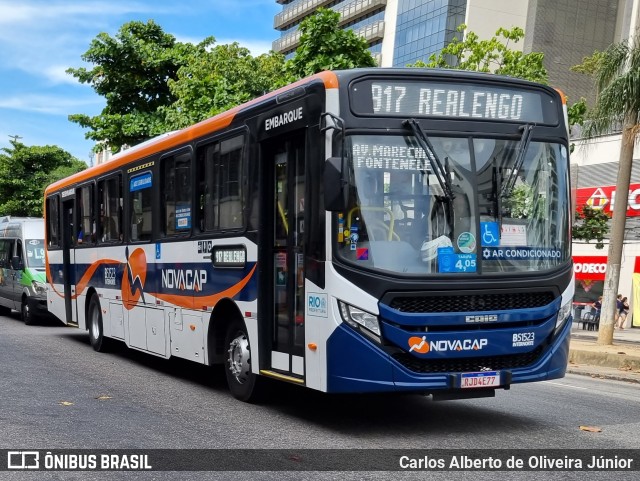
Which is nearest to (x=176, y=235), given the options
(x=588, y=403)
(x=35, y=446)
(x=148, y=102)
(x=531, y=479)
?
(x=35, y=446)

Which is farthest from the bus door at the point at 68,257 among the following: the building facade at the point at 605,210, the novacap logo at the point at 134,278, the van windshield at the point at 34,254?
the building facade at the point at 605,210

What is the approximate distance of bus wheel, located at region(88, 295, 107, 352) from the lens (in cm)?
1535

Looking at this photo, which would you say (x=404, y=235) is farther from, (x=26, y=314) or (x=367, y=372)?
(x=26, y=314)

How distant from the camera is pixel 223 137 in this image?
1028cm

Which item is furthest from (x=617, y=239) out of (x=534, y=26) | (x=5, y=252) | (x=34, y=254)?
(x=534, y=26)

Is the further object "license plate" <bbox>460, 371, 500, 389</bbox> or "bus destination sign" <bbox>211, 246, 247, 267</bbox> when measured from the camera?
"bus destination sign" <bbox>211, 246, 247, 267</bbox>

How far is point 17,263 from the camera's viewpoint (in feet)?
77.3

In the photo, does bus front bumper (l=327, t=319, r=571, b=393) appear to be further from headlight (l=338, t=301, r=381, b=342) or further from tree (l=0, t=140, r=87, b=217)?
tree (l=0, t=140, r=87, b=217)

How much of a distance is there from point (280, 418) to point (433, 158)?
9.60 feet

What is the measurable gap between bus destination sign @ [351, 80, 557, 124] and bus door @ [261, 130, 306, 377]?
32.4 inches

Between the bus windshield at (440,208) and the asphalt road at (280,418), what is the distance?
1.53 m

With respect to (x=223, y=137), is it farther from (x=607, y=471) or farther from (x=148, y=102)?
(x=148, y=102)

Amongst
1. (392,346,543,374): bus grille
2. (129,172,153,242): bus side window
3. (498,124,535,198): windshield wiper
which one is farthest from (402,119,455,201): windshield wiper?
(129,172,153,242): bus side window

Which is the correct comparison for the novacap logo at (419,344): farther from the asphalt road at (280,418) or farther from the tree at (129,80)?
the tree at (129,80)
